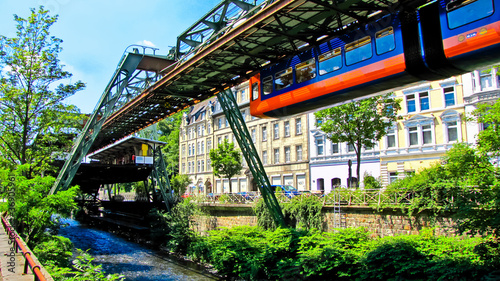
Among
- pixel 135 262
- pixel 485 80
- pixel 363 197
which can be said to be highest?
pixel 485 80

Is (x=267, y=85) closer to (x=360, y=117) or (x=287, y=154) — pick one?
(x=360, y=117)

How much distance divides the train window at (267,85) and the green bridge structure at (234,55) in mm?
857

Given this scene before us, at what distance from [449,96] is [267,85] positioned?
18.9 metres

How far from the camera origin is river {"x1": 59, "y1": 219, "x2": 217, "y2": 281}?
19578mm

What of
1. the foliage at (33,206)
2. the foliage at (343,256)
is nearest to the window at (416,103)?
the foliage at (343,256)

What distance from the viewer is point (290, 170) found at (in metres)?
42.0

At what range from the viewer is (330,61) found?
12.7 meters

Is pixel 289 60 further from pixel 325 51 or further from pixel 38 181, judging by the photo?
pixel 38 181

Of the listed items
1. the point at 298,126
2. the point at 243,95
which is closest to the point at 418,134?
the point at 298,126

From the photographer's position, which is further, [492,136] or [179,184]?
[179,184]

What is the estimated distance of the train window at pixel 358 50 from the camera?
11.4 meters

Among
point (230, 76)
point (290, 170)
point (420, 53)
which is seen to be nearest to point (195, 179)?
point (290, 170)

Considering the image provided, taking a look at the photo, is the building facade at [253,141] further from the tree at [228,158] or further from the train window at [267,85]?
the train window at [267,85]

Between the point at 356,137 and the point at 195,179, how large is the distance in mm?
40189
